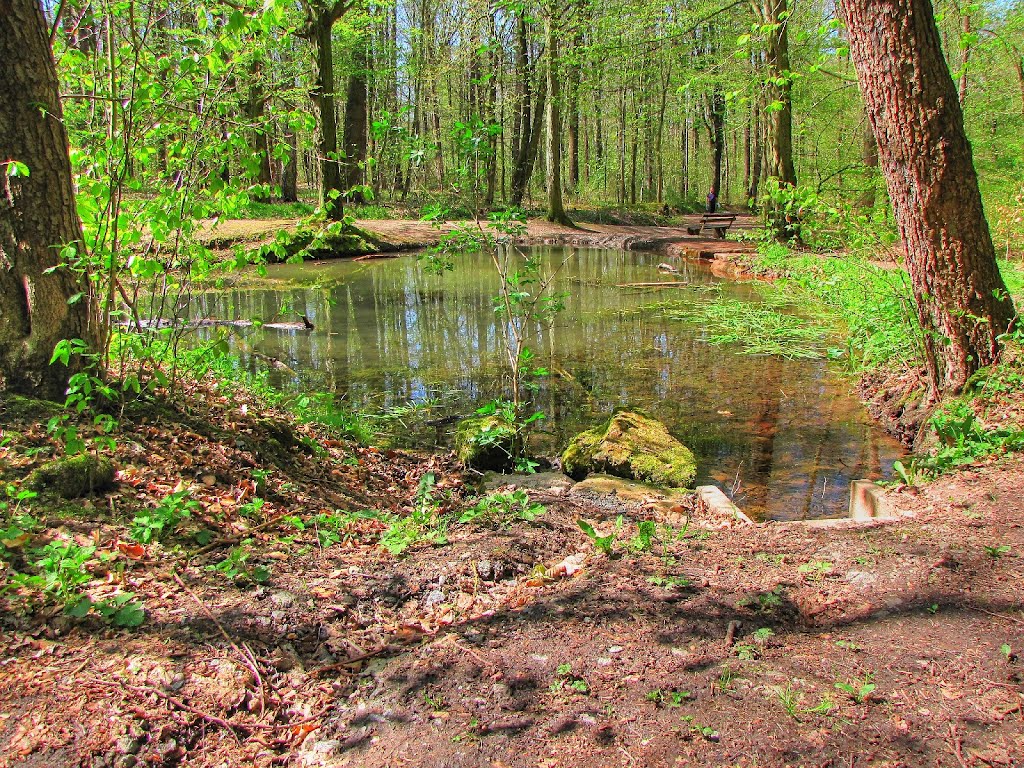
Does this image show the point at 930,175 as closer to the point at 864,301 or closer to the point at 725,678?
the point at 864,301

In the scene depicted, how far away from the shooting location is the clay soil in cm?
203

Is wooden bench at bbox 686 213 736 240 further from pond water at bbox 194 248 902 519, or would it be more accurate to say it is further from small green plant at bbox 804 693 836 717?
small green plant at bbox 804 693 836 717

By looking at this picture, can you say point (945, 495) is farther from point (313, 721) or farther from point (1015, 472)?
point (313, 721)

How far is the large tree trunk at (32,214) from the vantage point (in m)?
3.78

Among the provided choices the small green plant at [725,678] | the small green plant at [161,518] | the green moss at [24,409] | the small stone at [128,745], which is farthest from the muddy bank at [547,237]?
the small green plant at [725,678]

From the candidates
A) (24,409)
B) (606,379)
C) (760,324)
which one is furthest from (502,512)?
(760,324)

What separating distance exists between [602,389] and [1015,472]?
4257 mm

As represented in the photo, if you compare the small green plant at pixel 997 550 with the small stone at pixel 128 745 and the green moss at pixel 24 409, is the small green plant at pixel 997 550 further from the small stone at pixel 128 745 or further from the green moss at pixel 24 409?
the green moss at pixel 24 409

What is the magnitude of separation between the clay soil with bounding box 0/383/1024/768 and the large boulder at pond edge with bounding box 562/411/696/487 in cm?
141

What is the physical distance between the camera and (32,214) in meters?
3.83

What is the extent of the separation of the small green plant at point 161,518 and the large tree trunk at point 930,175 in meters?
5.29

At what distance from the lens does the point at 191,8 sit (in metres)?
5.39

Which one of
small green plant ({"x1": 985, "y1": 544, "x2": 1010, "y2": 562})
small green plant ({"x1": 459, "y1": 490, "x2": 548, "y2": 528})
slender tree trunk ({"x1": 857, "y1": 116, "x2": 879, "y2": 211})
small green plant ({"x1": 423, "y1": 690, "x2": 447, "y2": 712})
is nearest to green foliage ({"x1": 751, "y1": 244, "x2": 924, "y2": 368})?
slender tree trunk ({"x1": 857, "y1": 116, "x2": 879, "y2": 211})

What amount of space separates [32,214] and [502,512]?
309 centimetres
